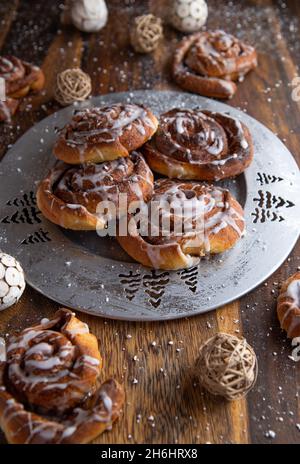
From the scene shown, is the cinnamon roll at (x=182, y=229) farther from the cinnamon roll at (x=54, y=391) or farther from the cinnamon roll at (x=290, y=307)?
the cinnamon roll at (x=54, y=391)

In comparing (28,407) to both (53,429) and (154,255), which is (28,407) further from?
(154,255)

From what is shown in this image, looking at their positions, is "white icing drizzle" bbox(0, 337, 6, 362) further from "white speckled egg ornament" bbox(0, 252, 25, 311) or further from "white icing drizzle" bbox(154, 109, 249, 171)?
"white icing drizzle" bbox(154, 109, 249, 171)

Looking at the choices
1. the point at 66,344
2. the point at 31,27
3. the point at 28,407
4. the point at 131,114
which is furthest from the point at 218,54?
the point at 28,407

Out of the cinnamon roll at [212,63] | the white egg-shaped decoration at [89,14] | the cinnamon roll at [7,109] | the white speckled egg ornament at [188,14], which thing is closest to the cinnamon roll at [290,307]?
the cinnamon roll at [212,63]

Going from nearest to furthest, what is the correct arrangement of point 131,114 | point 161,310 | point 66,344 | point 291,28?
point 66,344 → point 161,310 → point 131,114 → point 291,28

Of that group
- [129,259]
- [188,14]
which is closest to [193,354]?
[129,259]

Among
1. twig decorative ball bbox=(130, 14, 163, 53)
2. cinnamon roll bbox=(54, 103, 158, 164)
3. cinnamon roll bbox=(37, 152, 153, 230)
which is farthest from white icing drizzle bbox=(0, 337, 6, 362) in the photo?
twig decorative ball bbox=(130, 14, 163, 53)
